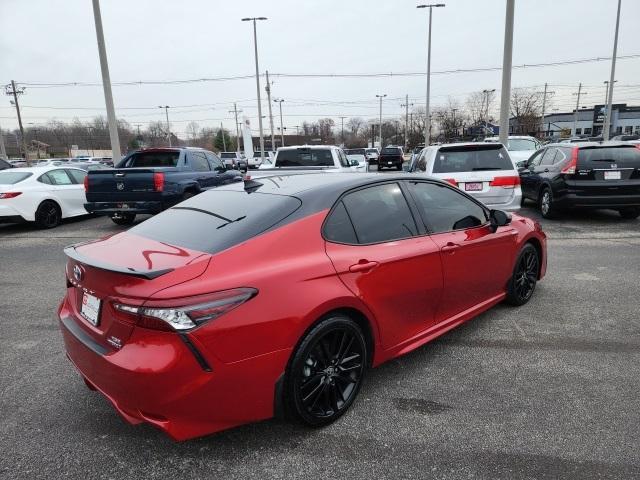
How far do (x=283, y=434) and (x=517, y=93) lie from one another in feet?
290

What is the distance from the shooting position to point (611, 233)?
340 inches

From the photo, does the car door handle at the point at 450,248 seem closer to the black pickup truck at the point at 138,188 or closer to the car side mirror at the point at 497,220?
the car side mirror at the point at 497,220

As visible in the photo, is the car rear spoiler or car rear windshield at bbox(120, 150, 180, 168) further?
car rear windshield at bbox(120, 150, 180, 168)

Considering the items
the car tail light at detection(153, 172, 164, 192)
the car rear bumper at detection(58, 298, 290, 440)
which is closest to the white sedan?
the car tail light at detection(153, 172, 164, 192)

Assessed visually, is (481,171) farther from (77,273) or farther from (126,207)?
(77,273)

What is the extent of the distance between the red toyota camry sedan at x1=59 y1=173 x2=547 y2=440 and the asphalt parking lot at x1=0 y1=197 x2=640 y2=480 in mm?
258

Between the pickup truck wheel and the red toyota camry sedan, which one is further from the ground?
the red toyota camry sedan

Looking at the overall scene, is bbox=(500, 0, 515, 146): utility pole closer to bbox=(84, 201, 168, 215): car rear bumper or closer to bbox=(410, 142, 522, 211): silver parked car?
bbox=(410, 142, 522, 211): silver parked car

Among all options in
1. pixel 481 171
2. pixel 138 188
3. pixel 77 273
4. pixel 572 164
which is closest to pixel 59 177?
pixel 138 188

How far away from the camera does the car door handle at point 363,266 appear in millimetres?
2846

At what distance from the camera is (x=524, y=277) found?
4734 mm

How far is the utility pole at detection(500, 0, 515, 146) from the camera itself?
14250 mm

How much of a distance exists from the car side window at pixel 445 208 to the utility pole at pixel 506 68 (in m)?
12.1

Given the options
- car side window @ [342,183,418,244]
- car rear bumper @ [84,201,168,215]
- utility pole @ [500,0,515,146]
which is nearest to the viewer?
car side window @ [342,183,418,244]
